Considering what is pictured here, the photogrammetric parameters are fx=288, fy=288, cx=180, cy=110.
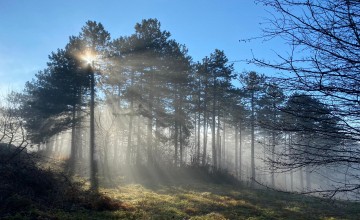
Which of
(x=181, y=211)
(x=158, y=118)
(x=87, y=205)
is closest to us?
(x=87, y=205)

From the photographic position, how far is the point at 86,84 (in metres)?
24.4

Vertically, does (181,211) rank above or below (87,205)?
below

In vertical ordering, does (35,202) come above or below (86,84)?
below

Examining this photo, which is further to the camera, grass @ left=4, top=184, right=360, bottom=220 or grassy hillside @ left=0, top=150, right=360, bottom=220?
grass @ left=4, top=184, right=360, bottom=220

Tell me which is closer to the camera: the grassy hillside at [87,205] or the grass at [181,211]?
the grassy hillside at [87,205]

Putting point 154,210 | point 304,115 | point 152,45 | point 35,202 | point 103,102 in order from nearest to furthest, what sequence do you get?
point 304,115 → point 35,202 → point 154,210 → point 152,45 → point 103,102

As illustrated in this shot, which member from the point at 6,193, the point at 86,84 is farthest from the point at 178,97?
the point at 6,193

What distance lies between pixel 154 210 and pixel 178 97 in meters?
21.1

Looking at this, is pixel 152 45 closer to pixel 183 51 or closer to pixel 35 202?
pixel 183 51

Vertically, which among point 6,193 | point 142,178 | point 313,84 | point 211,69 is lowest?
point 142,178

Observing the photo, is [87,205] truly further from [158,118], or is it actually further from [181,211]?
[158,118]

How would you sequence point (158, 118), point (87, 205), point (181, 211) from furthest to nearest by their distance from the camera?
point (158, 118), point (181, 211), point (87, 205)

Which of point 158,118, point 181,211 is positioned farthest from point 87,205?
point 158,118

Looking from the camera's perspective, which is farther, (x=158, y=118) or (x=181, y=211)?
(x=158, y=118)
